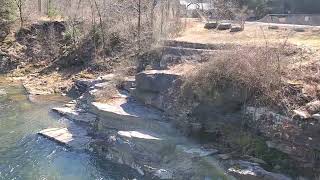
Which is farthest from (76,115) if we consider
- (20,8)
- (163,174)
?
(20,8)

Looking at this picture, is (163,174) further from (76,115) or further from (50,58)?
(50,58)

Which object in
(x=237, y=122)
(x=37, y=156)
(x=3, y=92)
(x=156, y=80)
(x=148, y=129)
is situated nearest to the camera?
(x=237, y=122)

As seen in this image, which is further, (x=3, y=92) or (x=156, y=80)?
(x=3, y=92)

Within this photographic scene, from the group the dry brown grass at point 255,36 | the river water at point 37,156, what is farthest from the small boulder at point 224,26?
the river water at point 37,156

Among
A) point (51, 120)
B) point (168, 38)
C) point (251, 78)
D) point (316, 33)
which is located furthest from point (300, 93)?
point (51, 120)

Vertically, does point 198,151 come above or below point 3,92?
below

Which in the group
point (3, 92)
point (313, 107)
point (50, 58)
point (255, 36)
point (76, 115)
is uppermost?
point (255, 36)

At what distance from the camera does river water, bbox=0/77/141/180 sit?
19172 mm

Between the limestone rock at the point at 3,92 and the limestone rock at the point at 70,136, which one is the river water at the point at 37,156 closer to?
the limestone rock at the point at 70,136

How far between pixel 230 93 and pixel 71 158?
762cm

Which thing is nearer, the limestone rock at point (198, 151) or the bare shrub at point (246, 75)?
the bare shrub at point (246, 75)

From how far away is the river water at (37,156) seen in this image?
19172 mm

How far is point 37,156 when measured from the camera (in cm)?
2102

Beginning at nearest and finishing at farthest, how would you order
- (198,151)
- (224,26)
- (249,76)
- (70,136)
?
(249,76) → (198,151) → (70,136) → (224,26)
